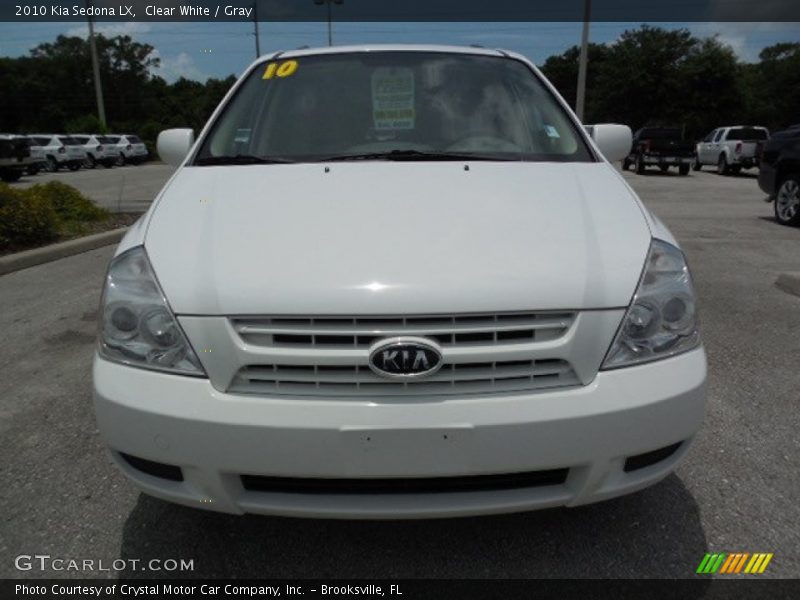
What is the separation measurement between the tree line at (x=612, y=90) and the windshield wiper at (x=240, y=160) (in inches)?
1842

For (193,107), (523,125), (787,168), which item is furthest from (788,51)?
(523,125)

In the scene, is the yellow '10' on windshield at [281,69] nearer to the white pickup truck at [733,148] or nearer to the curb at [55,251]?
the curb at [55,251]

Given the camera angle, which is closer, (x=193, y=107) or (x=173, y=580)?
(x=173, y=580)

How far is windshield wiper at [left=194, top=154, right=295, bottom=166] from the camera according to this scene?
2650 mm

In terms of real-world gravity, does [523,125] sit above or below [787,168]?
above

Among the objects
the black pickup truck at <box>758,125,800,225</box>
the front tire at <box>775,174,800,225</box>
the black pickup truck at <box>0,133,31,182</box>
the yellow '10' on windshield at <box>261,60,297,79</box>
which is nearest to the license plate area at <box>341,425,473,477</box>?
the yellow '10' on windshield at <box>261,60,297,79</box>

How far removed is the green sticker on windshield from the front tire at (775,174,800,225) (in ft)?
25.6

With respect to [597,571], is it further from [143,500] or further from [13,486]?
[13,486]

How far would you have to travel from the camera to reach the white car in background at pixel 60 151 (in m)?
27.1

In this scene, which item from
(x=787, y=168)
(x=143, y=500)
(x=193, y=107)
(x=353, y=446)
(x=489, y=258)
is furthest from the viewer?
(x=193, y=107)

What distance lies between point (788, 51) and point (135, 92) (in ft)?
235

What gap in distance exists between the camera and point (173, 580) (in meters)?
2.07

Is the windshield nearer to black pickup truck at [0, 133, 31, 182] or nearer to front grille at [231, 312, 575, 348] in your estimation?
front grille at [231, 312, 575, 348]

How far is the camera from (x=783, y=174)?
29.7 ft
